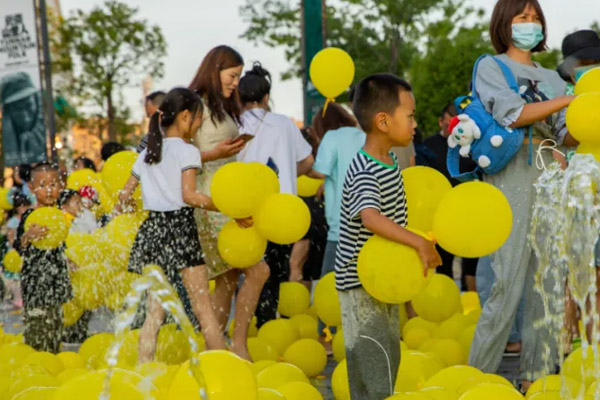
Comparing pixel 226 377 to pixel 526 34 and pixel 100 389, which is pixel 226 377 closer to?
pixel 100 389

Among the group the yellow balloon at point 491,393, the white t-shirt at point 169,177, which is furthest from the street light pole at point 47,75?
the yellow balloon at point 491,393

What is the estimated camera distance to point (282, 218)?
4.91 metres

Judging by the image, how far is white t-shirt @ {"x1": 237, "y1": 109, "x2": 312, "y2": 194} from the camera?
6090 mm

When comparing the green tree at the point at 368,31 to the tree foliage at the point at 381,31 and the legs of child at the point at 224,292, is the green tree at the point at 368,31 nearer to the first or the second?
the tree foliage at the point at 381,31

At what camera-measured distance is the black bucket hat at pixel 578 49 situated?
213 inches

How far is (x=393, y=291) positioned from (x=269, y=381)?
95cm

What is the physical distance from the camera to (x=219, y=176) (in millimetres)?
4965

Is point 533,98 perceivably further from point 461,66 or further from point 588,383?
point 461,66

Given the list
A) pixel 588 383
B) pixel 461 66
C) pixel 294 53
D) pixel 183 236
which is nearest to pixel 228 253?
pixel 183 236

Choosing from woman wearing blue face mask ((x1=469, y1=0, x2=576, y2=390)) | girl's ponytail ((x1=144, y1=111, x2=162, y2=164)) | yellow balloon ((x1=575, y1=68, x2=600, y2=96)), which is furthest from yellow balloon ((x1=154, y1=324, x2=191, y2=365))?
yellow balloon ((x1=575, y1=68, x2=600, y2=96))

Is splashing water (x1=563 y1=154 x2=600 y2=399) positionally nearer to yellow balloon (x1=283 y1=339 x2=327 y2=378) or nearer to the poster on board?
yellow balloon (x1=283 y1=339 x2=327 y2=378)

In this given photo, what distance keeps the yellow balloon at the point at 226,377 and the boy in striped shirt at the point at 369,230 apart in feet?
2.42

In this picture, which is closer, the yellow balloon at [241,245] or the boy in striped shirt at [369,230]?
the boy in striped shirt at [369,230]

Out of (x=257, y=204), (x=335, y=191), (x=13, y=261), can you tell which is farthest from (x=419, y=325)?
(x=13, y=261)
